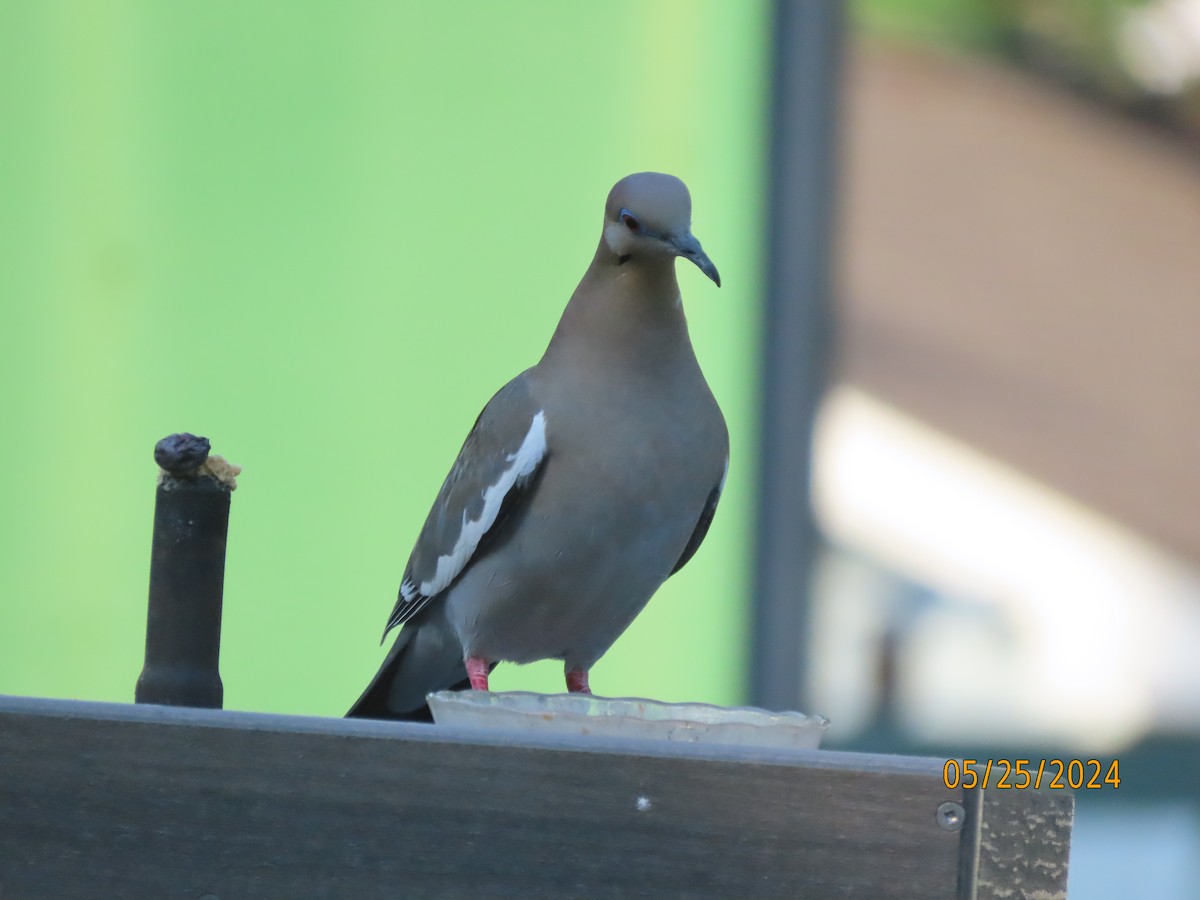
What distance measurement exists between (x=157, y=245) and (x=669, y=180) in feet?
5.78

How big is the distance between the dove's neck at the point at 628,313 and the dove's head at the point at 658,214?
88 mm

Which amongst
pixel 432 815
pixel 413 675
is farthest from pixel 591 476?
pixel 432 815

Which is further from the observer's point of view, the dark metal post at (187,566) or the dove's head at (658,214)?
the dove's head at (658,214)

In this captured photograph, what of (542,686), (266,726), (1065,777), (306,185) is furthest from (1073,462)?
(266,726)

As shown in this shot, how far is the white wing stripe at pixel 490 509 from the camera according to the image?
6.11 ft

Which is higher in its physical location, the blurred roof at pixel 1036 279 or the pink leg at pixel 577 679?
the blurred roof at pixel 1036 279

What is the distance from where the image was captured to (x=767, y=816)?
1.14m

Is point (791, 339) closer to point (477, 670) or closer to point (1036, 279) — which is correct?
point (1036, 279)

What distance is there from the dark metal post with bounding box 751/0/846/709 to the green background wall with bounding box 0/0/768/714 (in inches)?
12.2

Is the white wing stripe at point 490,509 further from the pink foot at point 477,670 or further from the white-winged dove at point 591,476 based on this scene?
the pink foot at point 477,670

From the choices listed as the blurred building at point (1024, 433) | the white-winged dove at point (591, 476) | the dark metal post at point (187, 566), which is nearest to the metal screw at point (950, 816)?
the dark metal post at point (187, 566)

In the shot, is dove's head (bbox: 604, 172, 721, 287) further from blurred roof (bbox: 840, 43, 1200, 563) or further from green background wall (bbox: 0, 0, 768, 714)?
blurred roof (bbox: 840, 43, 1200, 563)

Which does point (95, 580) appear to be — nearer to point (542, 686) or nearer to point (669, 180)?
point (542, 686)

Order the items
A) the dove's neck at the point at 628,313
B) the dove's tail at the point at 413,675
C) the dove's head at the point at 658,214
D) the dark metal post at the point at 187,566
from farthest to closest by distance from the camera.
→ the dove's tail at the point at 413,675 < the dove's neck at the point at 628,313 < the dove's head at the point at 658,214 < the dark metal post at the point at 187,566
